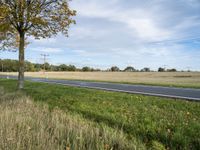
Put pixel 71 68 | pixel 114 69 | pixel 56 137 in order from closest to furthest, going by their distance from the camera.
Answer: pixel 56 137 → pixel 114 69 → pixel 71 68

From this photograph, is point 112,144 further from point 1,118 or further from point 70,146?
point 1,118

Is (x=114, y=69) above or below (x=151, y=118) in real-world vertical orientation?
above

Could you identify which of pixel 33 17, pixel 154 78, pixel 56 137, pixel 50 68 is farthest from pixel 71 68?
pixel 56 137

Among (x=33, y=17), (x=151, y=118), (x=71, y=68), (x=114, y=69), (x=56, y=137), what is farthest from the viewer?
(x=71, y=68)

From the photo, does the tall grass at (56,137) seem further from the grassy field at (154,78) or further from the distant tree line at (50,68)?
the distant tree line at (50,68)

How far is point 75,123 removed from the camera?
6.28 m

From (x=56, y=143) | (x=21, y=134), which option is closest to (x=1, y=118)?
(x=21, y=134)

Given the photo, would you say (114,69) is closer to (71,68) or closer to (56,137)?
(71,68)

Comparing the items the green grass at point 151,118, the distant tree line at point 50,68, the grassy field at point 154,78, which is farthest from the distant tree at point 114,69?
the green grass at point 151,118

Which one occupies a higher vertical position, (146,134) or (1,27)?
(1,27)

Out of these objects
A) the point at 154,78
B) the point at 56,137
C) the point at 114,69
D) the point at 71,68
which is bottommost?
Answer: the point at 154,78

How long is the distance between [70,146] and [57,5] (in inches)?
485

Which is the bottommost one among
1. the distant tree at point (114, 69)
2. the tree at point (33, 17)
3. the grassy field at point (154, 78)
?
the grassy field at point (154, 78)

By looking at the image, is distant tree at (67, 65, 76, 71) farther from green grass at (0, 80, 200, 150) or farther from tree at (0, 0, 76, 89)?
green grass at (0, 80, 200, 150)
